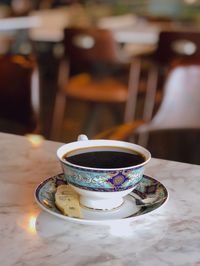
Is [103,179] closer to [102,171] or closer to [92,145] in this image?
[102,171]

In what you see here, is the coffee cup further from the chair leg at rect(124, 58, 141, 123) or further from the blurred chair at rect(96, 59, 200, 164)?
the chair leg at rect(124, 58, 141, 123)

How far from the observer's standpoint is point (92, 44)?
2.39 m

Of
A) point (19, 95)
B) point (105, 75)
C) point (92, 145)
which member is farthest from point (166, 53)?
point (92, 145)

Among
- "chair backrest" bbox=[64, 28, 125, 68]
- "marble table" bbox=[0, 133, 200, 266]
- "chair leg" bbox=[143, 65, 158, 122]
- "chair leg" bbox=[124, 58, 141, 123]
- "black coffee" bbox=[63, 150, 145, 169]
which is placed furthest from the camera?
"chair leg" bbox=[143, 65, 158, 122]

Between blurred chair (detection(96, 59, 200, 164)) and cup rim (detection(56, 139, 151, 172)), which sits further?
blurred chair (detection(96, 59, 200, 164))

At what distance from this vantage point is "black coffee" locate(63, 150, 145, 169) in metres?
0.68

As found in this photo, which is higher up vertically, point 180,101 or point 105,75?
point 180,101

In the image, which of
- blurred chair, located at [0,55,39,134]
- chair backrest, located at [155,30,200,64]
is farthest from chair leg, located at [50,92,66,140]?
blurred chair, located at [0,55,39,134]

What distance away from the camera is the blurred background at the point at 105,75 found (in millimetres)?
1435

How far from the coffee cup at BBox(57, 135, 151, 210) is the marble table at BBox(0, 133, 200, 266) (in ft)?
0.13

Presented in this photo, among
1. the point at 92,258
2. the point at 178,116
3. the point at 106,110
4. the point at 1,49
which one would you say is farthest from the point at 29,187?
the point at 1,49

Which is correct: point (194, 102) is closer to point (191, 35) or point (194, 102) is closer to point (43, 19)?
point (191, 35)

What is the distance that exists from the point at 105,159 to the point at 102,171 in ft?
0.20

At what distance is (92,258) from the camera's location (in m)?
0.56
